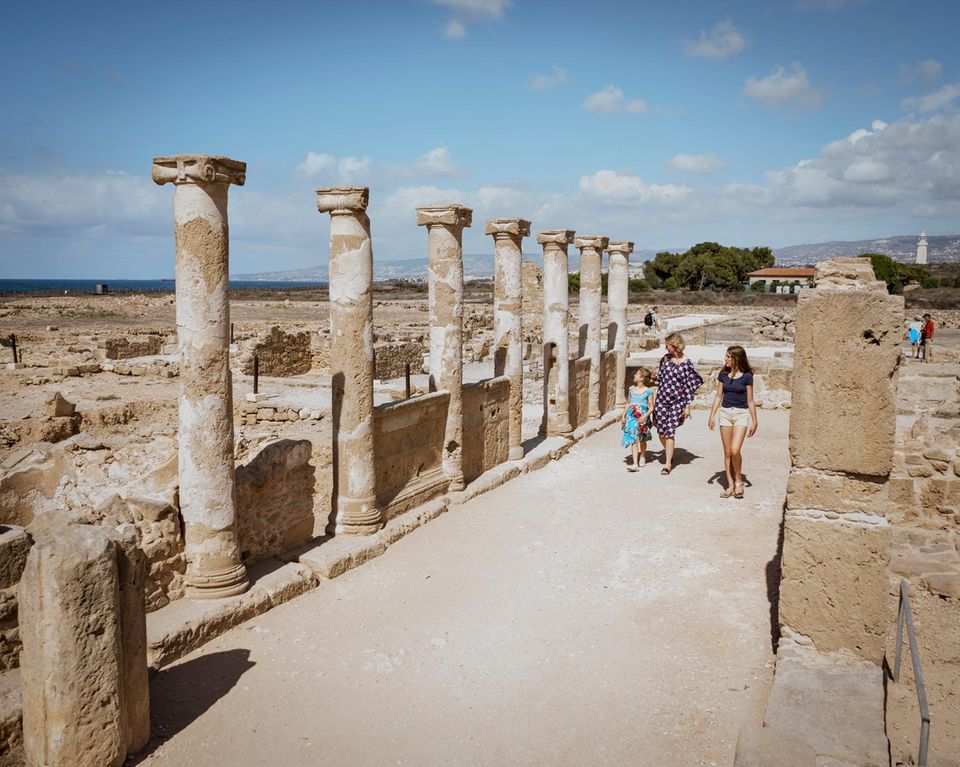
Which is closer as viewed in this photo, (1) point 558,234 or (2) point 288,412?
(1) point 558,234

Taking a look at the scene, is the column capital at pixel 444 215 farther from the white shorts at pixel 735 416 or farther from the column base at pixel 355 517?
the white shorts at pixel 735 416

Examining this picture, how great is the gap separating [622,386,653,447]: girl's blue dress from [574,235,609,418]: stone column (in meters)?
3.44

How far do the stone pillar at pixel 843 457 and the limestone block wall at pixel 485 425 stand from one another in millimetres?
5144

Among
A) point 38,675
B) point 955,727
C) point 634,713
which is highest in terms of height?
point 38,675

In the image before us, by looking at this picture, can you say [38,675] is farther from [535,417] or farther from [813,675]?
[535,417]

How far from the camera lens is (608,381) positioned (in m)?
15.1

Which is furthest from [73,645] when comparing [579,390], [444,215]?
[579,390]

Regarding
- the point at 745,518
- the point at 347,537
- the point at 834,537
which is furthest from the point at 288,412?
the point at 834,537

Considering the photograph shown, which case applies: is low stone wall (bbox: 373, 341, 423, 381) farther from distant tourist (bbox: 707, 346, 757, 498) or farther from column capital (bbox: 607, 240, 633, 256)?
distant tourist (bbox: 707, 346, 757, 498)

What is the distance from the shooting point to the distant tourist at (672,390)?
1012cm

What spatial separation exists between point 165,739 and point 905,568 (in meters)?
5.24

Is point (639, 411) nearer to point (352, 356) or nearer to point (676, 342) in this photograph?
point (676, 342)

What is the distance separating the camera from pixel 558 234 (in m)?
12.1

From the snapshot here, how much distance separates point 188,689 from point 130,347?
67.2 ft
